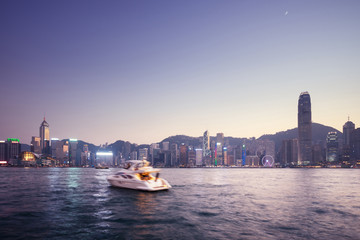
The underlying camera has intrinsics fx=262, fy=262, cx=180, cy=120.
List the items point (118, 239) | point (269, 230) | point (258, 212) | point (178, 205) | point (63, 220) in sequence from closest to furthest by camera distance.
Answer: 1. point (118, 239)
2. point (269, 230)
3. point (63, 220)
4. point (258, 212)
5. point (178, 205)

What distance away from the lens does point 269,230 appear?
711 inches

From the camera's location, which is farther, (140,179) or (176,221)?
(140,179)

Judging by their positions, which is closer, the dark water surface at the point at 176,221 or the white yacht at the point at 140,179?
the dark water surface at the point at 176,221

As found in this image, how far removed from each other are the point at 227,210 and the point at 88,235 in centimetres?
1388

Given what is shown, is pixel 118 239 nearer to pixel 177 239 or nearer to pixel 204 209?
pixel 177 239

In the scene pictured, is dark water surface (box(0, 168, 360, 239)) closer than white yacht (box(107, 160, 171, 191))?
Yes

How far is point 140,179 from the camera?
39875mm

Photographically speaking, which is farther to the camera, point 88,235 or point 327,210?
point 327,210

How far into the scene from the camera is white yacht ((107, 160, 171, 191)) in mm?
38781

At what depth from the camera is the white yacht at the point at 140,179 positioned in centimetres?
3878

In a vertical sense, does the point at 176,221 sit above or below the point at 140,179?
below

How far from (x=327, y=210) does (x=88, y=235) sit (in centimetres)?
2297

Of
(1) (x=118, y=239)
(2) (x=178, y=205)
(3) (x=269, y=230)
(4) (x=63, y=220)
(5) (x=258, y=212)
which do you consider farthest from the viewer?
(2) (x=178, y=205)

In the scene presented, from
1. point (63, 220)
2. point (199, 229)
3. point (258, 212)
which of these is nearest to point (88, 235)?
point (63, 220)
